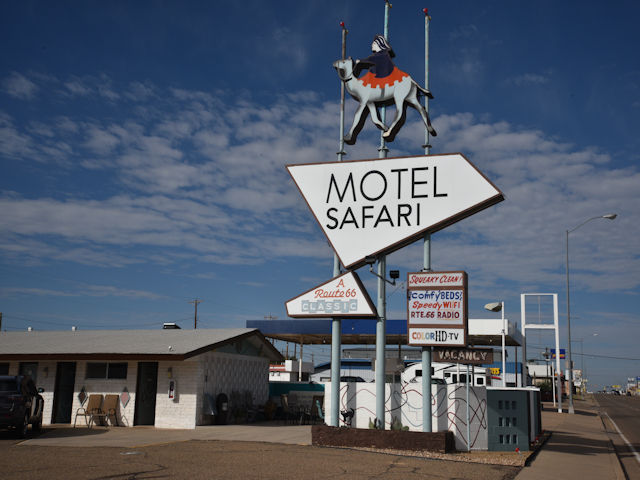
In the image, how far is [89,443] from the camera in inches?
644

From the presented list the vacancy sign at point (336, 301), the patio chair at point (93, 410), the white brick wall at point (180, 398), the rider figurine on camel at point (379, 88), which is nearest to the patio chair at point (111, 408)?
the patio chair at point (93, 410)

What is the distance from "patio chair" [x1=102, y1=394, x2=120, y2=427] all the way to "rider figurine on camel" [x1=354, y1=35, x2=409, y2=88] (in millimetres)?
14580

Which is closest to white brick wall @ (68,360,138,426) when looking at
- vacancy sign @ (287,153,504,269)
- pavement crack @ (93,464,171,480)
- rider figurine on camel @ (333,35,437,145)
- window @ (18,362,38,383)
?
window @ (18,362,38,383)

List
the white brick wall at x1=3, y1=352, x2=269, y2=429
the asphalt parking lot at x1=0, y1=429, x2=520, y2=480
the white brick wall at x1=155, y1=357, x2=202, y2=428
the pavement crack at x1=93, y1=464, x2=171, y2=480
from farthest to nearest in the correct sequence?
1. the white brick wall at x1=3, y1=352, x2=269, y2=429
2. the white brick wall at x1=155, y1=357, x2=202, y2=428
3. the asphalt parking lot at x1=0, y1=429, x2=520, y2=480
4. the pavement crack at x1=93, y1=464, x2=171, y2=480

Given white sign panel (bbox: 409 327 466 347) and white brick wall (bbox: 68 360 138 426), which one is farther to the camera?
white brick wall (bbox: 68 360 138 426)

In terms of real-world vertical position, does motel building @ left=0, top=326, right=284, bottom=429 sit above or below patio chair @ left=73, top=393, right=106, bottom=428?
above

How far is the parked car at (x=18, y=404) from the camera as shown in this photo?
16609mm

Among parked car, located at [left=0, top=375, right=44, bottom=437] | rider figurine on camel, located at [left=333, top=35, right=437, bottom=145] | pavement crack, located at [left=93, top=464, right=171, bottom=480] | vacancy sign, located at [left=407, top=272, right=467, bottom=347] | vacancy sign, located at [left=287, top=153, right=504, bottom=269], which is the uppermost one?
rider figurine on camel, located at [left=333, top=35, right=437, bottom=145]

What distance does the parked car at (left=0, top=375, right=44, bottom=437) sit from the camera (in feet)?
54.5

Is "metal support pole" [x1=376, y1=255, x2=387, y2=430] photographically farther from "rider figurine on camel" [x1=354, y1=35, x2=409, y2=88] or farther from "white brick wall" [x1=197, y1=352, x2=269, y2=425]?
"white brick wall" [x1=197, y1=352, x2=269, y2=425]

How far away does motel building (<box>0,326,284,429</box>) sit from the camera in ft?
70.3

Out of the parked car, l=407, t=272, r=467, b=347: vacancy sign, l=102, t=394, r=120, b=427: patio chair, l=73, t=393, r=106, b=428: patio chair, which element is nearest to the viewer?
l=407, t=272, r=467, b=347: vacancy sign

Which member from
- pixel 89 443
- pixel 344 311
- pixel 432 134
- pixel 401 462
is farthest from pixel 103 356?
pixel 432 134

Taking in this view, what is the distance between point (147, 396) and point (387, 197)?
11.9m
